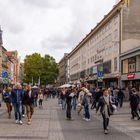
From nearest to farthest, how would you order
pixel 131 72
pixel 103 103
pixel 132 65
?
pixel 103 103 → pixel 131 72 → pixel 132 65

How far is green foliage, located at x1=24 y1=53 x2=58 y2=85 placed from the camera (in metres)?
142

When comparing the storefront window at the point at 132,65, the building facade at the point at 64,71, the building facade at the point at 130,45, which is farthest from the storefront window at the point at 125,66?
the building facade at the point at 64,71

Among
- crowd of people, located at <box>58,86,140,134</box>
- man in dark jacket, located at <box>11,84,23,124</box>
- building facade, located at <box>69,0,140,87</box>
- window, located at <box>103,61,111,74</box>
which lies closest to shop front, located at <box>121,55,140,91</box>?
building facade, located at <box>69,0,140,87</box>

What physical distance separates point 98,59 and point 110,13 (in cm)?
1449

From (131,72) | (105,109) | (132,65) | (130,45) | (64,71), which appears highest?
(64,71)

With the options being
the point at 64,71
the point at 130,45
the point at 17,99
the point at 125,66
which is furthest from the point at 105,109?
the point at 64,71

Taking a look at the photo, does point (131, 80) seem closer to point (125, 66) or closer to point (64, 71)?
point (125, 66)

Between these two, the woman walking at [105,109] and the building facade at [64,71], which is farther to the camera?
the building facade at [64,71]

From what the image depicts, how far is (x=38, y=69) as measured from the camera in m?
144

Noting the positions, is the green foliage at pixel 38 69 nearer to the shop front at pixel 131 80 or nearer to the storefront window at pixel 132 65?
the shop front at pixel 131 80

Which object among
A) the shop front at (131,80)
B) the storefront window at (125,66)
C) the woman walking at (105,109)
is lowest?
the woman walking at (105,109)

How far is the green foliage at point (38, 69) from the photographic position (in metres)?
142

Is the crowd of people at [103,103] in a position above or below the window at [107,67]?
below

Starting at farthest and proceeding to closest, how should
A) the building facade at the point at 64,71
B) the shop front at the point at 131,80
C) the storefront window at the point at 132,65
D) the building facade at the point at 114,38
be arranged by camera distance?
the building facade at the point at 64,71
the building facade at the point at 114,38
the storefront window at the point at 132,65
the shop front at the point at 131,80
